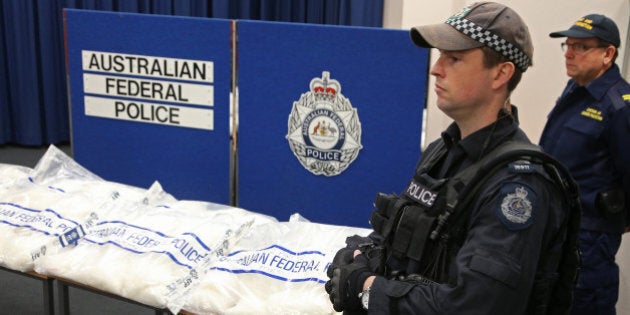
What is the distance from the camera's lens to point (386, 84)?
2.93m

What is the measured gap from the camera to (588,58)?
2.28 m

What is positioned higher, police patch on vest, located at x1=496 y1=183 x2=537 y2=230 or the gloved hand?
police patch on vest, located at x1=496 y1=183 x2=537 y2=230

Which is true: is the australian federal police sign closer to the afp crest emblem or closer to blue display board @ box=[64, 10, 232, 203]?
blue display board @ box=[64, 10, 232, 203]

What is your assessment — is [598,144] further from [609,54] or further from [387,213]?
[387,213]

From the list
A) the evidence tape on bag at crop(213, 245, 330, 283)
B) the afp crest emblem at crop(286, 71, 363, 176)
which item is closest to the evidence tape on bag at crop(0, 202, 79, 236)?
the evidence tape on bag at crop(213, 245, 330, 283)

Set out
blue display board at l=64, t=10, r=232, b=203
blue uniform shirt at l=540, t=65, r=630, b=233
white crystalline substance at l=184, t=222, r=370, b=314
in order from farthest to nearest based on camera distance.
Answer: blue display board at l=64, t=10, r=232, b=203
blue uniform shirt at l=540, t=65, r=630, b=233
white crystalline substance at l=184, t=222, r=370, b=314

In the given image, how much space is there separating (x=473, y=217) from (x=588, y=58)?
1.41m

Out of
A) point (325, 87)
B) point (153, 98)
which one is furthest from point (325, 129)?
point (153, 98)

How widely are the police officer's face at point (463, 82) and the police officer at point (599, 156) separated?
1131 millimetres

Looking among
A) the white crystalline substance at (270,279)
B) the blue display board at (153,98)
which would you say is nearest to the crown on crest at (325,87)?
the blue display board at (153,98)

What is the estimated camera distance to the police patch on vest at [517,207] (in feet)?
3.59

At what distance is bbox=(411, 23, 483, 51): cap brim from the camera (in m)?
1.20

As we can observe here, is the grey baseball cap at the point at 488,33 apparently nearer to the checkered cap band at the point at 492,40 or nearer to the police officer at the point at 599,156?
the checkered cap band at the point at 492,40

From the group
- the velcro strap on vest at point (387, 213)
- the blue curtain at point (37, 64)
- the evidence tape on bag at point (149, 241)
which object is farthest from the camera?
the blue curtain at point (37, 64)
